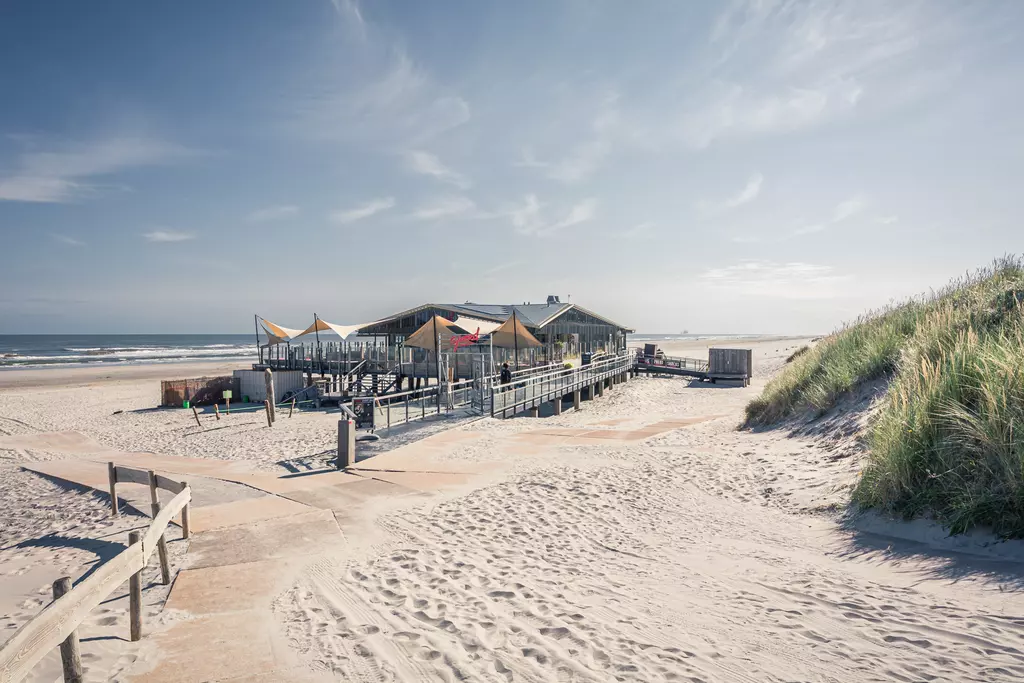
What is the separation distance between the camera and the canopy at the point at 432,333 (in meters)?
18.4

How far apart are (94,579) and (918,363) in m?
9.99

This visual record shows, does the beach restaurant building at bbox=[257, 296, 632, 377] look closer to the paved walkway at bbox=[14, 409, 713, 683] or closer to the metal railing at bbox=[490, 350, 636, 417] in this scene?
the metal railing at bbox=[490, 350, 636, 417]

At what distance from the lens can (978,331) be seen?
28.7 feet

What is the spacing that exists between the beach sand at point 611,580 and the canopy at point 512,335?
32.0 feet

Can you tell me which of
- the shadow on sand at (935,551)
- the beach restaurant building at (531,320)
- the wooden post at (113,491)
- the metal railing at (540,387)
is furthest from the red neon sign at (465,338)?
the shadow on sand at (935,551)

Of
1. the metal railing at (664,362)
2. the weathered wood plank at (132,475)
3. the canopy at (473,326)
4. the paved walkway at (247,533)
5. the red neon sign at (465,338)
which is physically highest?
the canopy at (473,326)

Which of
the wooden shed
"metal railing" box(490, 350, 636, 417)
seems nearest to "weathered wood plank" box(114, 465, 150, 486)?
"metal railing" box(490, 350, 636, 417)

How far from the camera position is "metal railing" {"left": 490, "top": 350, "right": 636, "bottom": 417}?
17203 millimetres

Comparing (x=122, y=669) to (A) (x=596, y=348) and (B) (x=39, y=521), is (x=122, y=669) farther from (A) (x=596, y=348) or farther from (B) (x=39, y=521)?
(A) (x=596, y=348)

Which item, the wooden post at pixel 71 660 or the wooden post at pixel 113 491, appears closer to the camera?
the wooden post at pixel 71 660

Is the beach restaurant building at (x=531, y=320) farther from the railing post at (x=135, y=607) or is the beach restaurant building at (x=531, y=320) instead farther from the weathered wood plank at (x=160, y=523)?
the railing post at (x=135, y=607)

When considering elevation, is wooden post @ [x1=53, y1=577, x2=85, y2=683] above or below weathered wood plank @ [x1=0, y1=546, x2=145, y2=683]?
below

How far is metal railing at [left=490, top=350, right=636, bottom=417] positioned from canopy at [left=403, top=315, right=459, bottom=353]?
249 cm

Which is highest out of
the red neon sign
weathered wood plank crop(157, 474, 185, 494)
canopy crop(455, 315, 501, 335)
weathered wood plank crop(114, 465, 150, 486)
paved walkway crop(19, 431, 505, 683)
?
canopy crop(455, 315, 501, 335)
